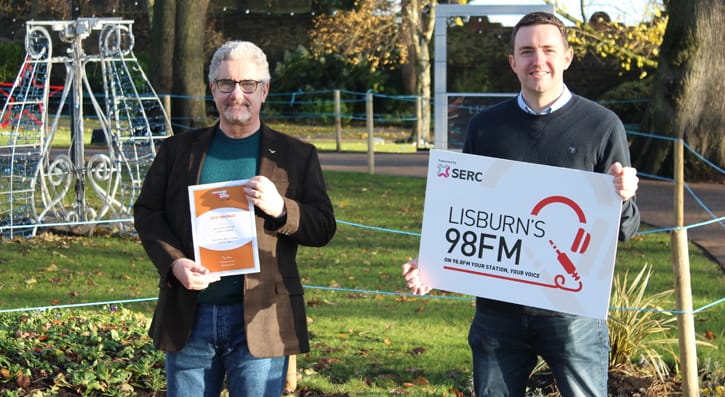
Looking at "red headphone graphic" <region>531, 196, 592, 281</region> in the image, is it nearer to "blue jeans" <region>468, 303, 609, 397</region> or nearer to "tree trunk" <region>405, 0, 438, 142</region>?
"blue jeans" <region>468, 303, 609, 397</region>

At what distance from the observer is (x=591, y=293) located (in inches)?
152

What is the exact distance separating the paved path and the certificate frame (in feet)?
25.1

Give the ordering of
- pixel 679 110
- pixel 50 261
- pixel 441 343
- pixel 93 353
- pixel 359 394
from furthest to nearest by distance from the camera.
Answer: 1. pixel 679 110
2. pixel 50 261
3. pixel 441 343
4. pixel 359 394
5. pixel 93 353

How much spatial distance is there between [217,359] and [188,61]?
16.7 m

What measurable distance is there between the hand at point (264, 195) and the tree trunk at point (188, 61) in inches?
639

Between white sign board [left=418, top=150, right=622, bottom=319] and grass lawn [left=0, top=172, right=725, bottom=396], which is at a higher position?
white sign board [left=418, top=150, right=622, bottom=319]

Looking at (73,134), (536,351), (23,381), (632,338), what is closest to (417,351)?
(632,338)

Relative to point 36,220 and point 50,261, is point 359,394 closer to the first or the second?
point 50,261

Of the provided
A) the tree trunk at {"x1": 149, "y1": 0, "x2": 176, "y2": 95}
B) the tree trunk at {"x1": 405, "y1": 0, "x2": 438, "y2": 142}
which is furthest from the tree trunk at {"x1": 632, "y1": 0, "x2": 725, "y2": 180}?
the tree trunk at {"x1": 405, "y1": 0, "x2": 438, "y2": 142}

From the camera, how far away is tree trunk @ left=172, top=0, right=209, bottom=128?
19719 mm

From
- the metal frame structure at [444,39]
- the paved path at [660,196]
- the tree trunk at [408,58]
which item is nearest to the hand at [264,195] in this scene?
the paved path at [660,196]

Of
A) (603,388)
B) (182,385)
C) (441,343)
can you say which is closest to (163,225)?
(182,385)

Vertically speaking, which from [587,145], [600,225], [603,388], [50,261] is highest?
[587,145]

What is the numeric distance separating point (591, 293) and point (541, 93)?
2.57ft
